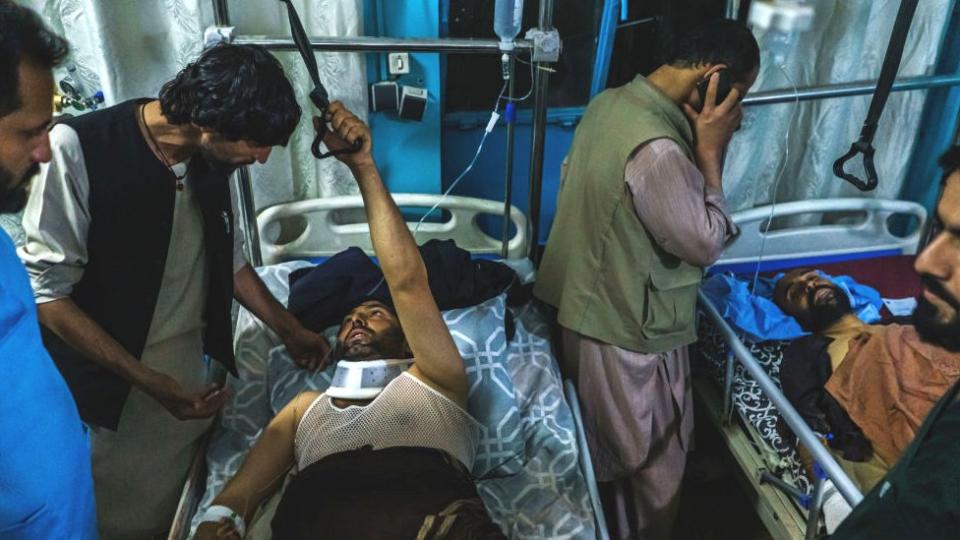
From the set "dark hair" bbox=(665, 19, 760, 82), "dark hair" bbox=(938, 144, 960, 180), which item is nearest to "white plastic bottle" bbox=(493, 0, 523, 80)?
"dark hair" bbox=(665, 19, 760, 82)

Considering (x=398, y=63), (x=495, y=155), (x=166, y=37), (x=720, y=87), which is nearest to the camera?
(x=720, y=87)

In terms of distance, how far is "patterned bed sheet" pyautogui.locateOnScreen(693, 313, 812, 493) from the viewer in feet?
6.89

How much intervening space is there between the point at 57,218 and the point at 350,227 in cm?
117

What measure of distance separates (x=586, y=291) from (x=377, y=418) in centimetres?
68

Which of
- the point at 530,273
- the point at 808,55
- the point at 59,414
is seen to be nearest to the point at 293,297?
the point at 530,273

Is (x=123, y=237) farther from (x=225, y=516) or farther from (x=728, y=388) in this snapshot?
(x=728, y=388)

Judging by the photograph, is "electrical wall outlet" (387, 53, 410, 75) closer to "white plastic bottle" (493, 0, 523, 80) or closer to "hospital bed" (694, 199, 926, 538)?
"white plastic bottle" (493, 0, 523, 80)

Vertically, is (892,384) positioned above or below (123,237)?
below

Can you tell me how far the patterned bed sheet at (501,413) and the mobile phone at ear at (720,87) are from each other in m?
0.84

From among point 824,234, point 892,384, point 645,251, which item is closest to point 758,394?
point 892,384

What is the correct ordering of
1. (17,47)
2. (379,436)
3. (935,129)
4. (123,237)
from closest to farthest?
(17,47), (123,237), (379,436), (935,129)

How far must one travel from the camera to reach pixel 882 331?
2182mm

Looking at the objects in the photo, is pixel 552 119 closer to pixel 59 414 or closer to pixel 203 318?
pixel 203 318

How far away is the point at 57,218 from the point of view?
1523 millimetres
